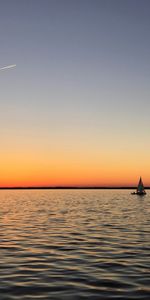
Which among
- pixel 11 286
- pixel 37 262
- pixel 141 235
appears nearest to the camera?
pixel 11 286

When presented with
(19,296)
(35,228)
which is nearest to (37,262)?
(19,296)

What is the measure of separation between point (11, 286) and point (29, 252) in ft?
25.4

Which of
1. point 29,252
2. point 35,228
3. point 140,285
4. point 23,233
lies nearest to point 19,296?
point 140,285

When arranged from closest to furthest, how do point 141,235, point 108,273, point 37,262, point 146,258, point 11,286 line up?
point 11,286, point 108,273, point 37,262, point 146,258, point 141,235

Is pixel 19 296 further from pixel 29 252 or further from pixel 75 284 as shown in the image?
pixel 29 252

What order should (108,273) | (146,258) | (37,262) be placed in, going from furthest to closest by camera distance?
(146,258)
(37,262)
(108,273)

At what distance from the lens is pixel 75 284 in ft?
50.1

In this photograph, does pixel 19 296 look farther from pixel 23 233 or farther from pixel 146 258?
pixel 23 233

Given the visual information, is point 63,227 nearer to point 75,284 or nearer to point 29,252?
point 29,252

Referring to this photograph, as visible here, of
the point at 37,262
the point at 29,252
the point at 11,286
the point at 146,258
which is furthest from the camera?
the point at 29,252

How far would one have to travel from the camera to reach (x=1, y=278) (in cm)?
1611

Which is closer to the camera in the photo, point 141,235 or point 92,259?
point 92,259

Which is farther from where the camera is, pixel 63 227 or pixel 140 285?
pixel 63 227

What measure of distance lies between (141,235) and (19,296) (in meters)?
18.6
